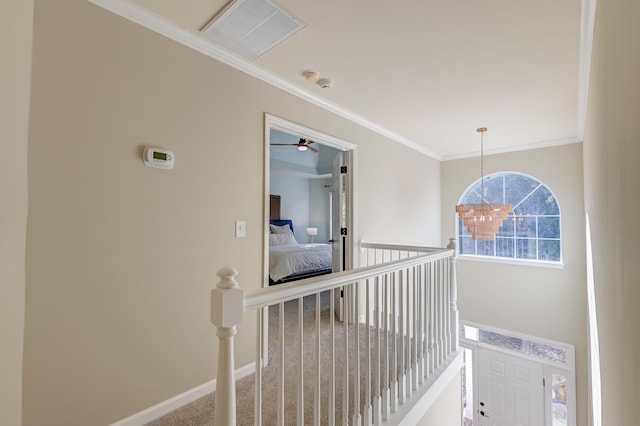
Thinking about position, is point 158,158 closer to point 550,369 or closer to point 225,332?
point 225,332

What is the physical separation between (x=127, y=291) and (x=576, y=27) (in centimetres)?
317

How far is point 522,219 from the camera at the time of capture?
4812 millimetres

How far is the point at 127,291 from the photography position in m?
1.64

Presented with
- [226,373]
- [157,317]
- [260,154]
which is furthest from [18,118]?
[260,154]

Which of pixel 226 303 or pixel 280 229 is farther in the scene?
pixel 280 229

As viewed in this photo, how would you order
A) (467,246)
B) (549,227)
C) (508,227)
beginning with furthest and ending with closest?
(467,246) → (508,227) → (549,227)

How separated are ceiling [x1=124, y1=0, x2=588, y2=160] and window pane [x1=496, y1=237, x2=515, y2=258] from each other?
2.08 m

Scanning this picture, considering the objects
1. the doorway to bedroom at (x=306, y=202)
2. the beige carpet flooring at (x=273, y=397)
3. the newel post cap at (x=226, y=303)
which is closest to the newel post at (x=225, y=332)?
the newel post cap at (x=226, y=303)

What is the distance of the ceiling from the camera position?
1.70m

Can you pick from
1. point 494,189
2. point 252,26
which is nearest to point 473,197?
point 494,189

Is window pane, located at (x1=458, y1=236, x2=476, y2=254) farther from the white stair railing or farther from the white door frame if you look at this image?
the white stair railing

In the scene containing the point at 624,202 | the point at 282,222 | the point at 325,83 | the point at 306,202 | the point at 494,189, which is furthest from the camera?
the point at 306,202

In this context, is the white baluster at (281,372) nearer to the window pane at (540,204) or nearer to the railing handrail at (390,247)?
the railing handrail at (390,247)

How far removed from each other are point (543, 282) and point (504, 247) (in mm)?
761
